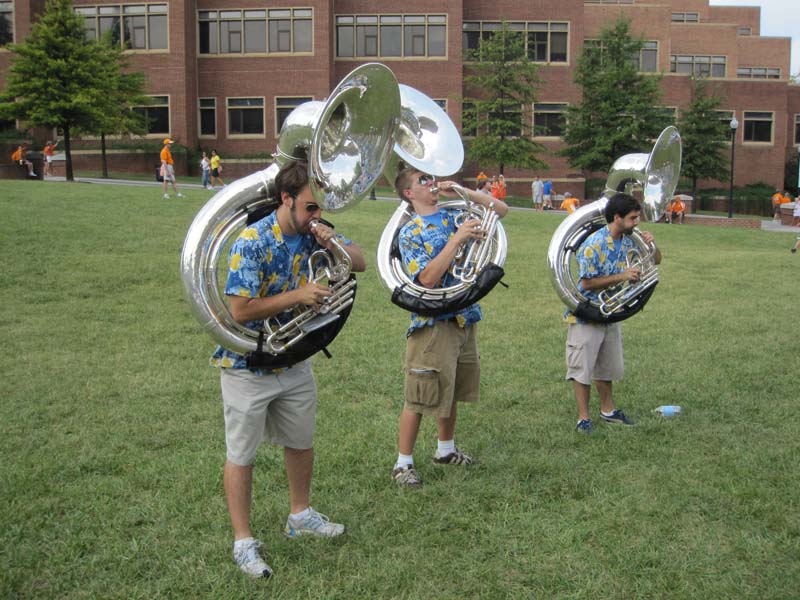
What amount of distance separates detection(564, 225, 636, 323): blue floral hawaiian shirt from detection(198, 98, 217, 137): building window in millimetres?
40213

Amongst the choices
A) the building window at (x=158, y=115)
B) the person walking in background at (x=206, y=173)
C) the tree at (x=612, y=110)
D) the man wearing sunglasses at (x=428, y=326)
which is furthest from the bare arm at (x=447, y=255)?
the building window at (x=158, y=115)

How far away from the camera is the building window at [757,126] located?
50.8 meters

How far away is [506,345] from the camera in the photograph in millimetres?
9016

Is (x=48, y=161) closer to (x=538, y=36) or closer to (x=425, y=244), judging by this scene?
(x=538, y=36)

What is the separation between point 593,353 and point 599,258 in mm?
708

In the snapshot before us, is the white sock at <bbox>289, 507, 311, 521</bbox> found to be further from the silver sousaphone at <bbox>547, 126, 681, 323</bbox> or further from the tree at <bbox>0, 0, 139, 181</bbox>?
the tree at <bbox>0, 0, 139, 181</bbox>

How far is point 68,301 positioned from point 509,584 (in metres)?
8.38

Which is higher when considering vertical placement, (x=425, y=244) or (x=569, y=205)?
(x=425, y=244)

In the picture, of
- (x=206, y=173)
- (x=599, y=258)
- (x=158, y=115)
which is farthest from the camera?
(x=158, y=115)

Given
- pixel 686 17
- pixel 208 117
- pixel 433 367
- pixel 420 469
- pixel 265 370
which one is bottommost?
pixel 420 469

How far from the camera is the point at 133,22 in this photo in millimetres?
42406

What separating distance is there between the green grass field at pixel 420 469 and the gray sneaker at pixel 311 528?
3.1 inches

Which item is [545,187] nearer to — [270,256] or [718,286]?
[718,286]

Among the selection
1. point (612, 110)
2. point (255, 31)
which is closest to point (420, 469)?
point (612, 110)
